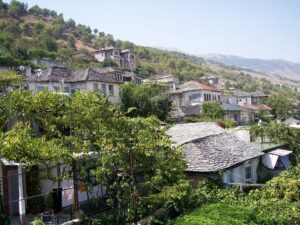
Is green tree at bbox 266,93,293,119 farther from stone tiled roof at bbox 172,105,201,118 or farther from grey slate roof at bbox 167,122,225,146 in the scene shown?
grey slate roof at bbox 167,122,225,146

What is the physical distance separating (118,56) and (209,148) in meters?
93.3

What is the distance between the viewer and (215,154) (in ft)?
74.6

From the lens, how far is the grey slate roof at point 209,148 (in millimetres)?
21531

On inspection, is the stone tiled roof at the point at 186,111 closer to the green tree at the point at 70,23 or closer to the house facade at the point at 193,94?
the house facade at the point at 193,94

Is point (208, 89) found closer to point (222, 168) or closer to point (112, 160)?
point (222, 168)

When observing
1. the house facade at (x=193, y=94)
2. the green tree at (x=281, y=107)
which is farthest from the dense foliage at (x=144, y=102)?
the green tree at (x=281, y=107)

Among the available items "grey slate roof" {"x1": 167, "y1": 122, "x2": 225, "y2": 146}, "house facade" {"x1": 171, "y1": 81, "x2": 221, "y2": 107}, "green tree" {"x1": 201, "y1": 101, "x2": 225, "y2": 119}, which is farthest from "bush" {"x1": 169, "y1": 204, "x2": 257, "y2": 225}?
"house facade" {"x1": 171, "y1": 81, "x2": 221, "y2": 107}

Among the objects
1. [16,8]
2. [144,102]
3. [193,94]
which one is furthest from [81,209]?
[16,8]

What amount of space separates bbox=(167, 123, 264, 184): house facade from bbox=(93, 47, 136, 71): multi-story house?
86515mm

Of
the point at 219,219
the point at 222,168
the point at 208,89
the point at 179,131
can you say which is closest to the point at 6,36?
the point at 208,89

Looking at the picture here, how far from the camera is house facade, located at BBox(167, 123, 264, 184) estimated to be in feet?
70.2

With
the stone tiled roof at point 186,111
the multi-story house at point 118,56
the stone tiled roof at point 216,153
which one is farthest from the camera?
the multi-story house at point 118,56

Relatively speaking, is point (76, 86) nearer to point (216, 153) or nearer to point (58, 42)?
point (216, 153)

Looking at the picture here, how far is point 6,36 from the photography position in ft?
288
